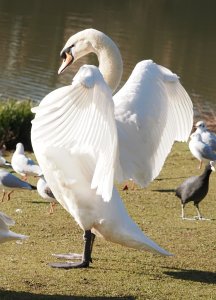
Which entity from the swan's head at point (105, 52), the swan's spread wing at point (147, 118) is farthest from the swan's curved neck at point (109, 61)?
the swan's spread wing at point (147, 118)

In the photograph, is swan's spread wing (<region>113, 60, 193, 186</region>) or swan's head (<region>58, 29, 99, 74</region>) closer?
swan's spread wing (<region>113, 60, 193, 186</region>)

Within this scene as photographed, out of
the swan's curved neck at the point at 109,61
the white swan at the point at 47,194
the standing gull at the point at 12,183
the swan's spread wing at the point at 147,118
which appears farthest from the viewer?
the standing gull at the point at 12,183

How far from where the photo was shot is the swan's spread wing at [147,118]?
639cm

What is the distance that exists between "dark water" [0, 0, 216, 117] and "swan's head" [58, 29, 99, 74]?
1394 cm

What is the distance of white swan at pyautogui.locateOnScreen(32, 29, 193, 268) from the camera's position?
18.0ft

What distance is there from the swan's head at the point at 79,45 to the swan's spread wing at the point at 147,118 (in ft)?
1.83

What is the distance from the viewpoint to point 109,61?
22.7 ft

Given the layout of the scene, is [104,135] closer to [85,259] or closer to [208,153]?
[85,259]

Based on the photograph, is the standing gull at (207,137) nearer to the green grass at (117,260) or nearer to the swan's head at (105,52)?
the green grass at (117,260)

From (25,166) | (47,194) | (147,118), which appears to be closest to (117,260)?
(147,118)

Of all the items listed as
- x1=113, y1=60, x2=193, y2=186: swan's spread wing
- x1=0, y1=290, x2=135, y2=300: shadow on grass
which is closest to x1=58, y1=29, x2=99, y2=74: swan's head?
x1=113, y1=60, x2=193, y2=186: swan's spread wing

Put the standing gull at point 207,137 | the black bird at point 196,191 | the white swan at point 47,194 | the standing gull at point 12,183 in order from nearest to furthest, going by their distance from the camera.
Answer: the black bird at point 196,191, the white swan at point 47,194, the standing gull at point 12,183, the standing gull at point 207,137

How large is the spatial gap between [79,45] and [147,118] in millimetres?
1112

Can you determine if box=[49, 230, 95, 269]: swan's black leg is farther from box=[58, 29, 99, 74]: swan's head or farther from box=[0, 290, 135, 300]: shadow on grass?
box=[58, 29, 99, 74]: swan's head
